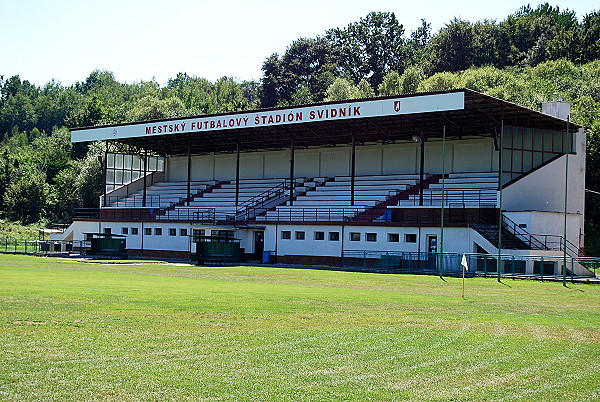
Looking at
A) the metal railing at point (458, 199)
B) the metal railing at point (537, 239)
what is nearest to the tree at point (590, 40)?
the metal railing at point (458, 199)

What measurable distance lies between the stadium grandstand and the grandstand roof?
0.12m

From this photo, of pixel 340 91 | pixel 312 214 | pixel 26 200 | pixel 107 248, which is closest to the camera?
pixel 312 214

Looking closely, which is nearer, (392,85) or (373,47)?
(392,85)

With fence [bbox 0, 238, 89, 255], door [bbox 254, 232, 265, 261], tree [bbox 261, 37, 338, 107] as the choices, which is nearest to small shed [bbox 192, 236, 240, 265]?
door [bbox 254, 232, 265, 261]

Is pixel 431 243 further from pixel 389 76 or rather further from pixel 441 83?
pixel 389 76

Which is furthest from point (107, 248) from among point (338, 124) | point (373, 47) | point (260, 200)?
point (373, 47)

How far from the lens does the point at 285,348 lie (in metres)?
14.4

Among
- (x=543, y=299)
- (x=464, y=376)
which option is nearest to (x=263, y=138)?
(x=543, y=299)

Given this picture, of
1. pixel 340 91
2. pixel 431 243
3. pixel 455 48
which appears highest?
pixel 455 48

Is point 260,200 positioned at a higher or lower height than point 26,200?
lower

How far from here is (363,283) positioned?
35.2 m

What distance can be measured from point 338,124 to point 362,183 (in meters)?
7.96

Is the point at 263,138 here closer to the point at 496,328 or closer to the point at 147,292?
the point at 147,292

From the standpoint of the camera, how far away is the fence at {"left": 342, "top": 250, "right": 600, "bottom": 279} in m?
39.5
